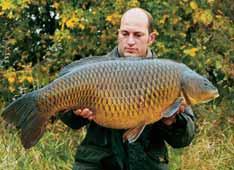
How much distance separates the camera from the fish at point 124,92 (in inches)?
141

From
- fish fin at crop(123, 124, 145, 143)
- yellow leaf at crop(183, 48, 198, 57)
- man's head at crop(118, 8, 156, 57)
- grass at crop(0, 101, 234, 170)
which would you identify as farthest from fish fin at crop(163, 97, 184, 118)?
yellow leaf at crop(183, 48, 198, 57)

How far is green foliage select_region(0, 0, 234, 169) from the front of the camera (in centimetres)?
702

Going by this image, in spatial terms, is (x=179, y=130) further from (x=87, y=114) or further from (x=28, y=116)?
(x=28, y=116)

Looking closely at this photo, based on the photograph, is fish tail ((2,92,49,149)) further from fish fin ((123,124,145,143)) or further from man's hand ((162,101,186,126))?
man's hand ((162,101,186,126))

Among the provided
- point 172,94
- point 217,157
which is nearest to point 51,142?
point 217,157

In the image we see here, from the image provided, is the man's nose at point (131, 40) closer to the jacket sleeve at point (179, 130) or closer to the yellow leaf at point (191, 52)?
the jacket sleeve at point (179, 130)

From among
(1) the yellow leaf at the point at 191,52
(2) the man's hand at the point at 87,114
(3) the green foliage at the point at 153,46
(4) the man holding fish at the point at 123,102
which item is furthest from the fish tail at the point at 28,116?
→ (1) the yellow leaf at the point at 191,52

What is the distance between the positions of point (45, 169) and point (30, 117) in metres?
2.50

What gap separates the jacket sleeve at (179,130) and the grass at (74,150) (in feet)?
7.71

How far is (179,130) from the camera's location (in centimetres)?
392

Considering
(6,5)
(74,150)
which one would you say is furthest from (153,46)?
(6,5)

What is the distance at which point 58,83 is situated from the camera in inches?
146

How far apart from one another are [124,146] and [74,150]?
267 cm

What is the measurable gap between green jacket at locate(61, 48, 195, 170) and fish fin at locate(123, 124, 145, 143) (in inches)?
8.5
